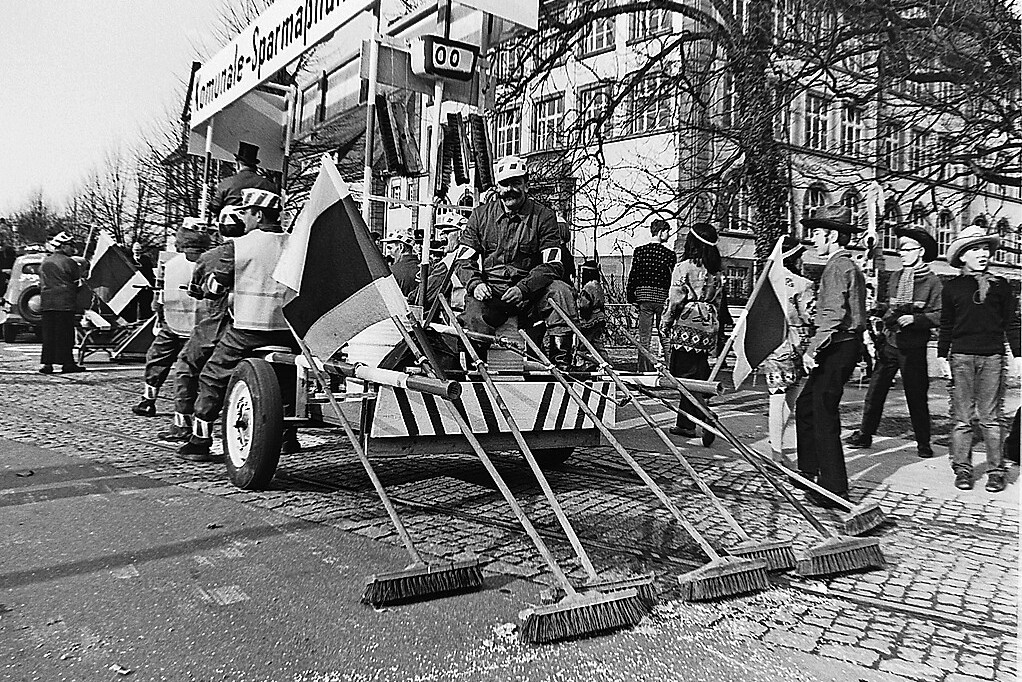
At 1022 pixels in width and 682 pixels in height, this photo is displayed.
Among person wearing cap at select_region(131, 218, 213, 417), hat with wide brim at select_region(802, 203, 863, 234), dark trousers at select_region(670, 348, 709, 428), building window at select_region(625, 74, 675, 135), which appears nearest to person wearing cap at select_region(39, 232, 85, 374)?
person wearing cap at select_region(131, 218, 213, 417)

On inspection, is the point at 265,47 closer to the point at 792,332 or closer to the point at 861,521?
the point at 792,332

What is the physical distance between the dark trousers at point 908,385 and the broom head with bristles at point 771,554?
4.90m

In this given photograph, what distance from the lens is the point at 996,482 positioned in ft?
24.3

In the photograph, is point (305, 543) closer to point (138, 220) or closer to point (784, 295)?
point (784, 295)

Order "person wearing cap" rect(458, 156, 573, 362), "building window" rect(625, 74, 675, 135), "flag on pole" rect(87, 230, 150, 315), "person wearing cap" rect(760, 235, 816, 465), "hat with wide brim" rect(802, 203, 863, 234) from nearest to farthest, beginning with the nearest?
"hat with wide brim" rect(802, 203, 863, 234) → "person wearing cap" rect(760, 235, 816, 465) → "person wearing cap" rect(458, 156, 573, 362) → "building window" rect(625, 74, 675, 135) → "flag on pole" rect(87, 230, 150, 315)

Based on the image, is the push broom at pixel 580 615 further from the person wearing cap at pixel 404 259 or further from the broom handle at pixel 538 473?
the person wearing cap at pixel 404 259

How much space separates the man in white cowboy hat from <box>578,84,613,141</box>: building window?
400cm

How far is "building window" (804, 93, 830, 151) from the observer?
10293 mm

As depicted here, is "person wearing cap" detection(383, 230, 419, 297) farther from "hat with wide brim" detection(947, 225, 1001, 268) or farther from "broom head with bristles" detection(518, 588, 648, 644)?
"hat with wide brim" detection(947, 225, 1001, 268)

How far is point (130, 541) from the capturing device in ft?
16.4

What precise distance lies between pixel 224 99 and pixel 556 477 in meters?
4.61

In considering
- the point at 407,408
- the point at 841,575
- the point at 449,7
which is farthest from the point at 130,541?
the point at 449,7

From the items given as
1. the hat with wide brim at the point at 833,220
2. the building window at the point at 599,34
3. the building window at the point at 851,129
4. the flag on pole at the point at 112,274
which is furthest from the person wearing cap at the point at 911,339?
the flag on pole at the point at 112,274

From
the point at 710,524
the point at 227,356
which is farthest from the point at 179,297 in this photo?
the point at 710,524
